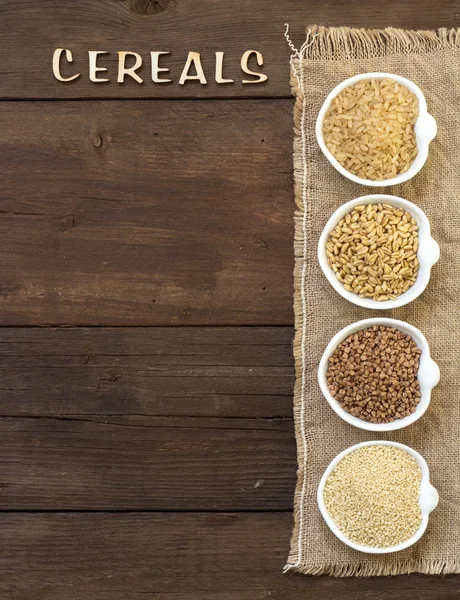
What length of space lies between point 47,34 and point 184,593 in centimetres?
142

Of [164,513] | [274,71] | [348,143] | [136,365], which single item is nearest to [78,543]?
[164,513]

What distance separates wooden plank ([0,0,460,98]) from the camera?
1555 mm

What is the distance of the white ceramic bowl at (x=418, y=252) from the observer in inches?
56.4

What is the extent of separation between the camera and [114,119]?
1.56m

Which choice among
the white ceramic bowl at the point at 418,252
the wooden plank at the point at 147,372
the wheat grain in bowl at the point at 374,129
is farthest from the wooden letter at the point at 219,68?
the wooden plank at the point at 147,372

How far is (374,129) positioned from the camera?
143 centimetres

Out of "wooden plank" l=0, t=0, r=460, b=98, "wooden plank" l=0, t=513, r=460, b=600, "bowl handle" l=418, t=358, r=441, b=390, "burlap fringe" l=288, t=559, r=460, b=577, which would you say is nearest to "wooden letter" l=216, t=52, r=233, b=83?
"wooden plank" l=0, t=0, r=460, b=98

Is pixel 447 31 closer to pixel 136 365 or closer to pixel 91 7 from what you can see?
pixel 91 7

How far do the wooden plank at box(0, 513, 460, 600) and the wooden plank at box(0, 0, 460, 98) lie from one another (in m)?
1.06

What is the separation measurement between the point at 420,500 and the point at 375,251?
0.58 meters

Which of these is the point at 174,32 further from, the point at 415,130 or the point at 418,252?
the point at 418,252

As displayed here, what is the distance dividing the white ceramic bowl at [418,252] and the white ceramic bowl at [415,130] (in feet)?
0.13

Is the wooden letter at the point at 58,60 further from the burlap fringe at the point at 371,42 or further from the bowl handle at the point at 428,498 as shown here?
the bowl handle at the point at 428,498

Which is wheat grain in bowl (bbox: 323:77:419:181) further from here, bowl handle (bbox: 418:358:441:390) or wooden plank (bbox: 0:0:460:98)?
bowl handle (bbox: 418:358:441:390)
